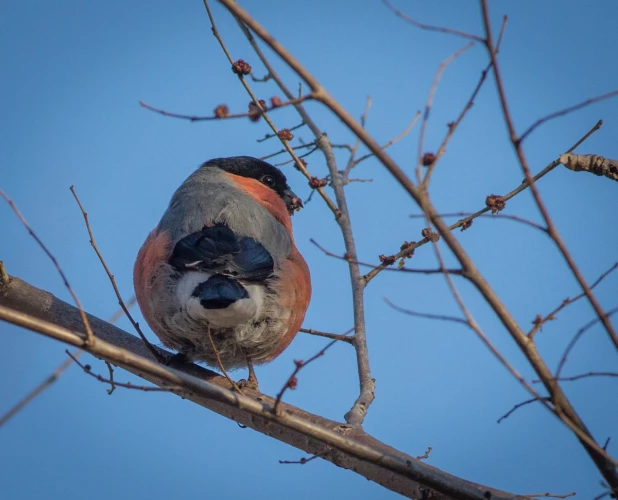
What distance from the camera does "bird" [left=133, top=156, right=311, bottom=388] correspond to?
3.21m

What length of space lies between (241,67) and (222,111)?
4.83 ft

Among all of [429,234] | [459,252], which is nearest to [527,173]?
[459,252]

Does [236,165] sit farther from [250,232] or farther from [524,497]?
[524,497]

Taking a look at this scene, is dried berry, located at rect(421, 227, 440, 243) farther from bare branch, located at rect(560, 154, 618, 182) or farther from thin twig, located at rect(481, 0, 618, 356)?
thin twig, located at rect(481, 0, 618, 356)

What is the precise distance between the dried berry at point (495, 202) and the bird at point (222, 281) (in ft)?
3.44

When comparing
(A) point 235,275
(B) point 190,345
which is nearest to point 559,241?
(A) point 235,275

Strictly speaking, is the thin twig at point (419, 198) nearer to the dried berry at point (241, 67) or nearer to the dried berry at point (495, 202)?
the dried berry at point (495, 202)

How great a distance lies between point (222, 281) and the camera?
313 centimetres

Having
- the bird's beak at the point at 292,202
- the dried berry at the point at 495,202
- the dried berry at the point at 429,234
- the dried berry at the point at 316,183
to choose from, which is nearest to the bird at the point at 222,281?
the dried berry at the point at 316,183

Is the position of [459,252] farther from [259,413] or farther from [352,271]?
[352,271]

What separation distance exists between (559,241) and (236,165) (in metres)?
3.35

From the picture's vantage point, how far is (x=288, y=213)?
4.68m

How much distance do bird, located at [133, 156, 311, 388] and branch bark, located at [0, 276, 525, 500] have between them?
22 cm

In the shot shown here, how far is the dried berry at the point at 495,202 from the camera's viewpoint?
3059mm
